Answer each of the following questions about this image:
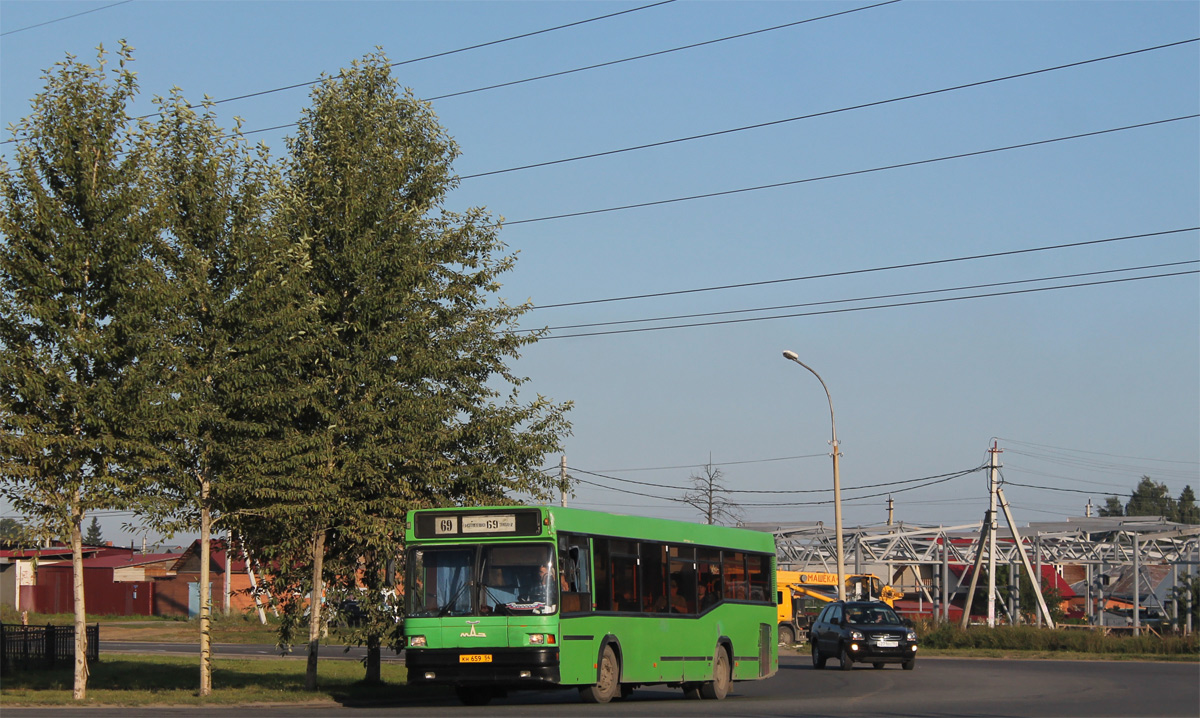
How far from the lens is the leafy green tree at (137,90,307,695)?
20047 mm

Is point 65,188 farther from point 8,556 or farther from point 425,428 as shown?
point 8,556

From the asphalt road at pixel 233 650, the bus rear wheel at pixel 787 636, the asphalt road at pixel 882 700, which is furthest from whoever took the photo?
the bus rear wheel at pixel 787 636

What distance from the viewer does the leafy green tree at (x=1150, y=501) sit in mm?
183625

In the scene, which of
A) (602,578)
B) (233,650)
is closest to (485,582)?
(602,578)

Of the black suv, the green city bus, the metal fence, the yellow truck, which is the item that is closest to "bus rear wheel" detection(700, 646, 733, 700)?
the green city bus

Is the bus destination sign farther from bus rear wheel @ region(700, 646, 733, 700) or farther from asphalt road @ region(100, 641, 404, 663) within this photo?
asphalt road @ region(100, 641, 404, 663)

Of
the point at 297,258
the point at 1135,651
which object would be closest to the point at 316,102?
the point at 297,258

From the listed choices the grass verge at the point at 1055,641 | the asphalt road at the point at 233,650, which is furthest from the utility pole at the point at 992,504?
the asphalt road at the point at 233,650

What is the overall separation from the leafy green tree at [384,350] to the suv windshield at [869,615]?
12366 millimetres

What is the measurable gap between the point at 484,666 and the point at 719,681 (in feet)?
20.7

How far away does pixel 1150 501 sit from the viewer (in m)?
185

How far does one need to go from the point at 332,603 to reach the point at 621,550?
5528 mm

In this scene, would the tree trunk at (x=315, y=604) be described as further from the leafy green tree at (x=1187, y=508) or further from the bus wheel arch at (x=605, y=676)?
the leafy green tree at (x=1187, y=508)

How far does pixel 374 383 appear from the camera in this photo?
2194 centimetres
